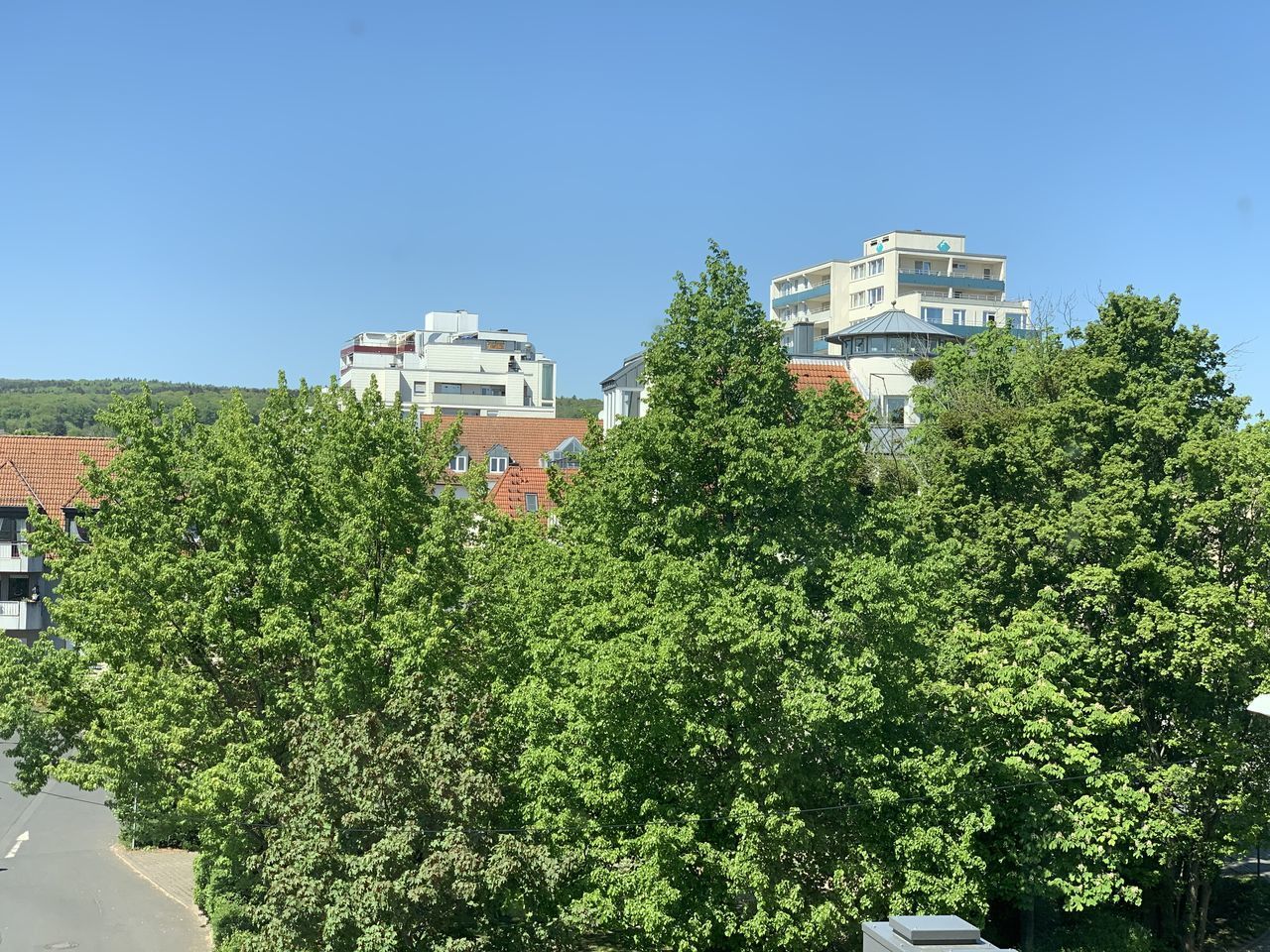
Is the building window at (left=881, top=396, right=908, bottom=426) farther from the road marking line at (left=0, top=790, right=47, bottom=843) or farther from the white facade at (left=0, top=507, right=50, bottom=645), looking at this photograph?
the white facade at (left=0, top=507, right=50, bottom=645)

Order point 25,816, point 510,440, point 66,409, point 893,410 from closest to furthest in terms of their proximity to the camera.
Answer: point 25,816, point 893,410, point 510,440, point 66,409

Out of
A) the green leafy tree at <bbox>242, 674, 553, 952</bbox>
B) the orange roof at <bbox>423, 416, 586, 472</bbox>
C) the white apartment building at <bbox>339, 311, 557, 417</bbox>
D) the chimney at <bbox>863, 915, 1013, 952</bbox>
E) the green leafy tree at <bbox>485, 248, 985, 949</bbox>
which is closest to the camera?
the chimney at <bbox>863, 915, 1013, 952</bbox>

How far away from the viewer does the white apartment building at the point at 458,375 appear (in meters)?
121

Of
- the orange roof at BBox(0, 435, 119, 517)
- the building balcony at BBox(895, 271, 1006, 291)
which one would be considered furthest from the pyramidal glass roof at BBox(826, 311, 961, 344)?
the building balcony at BBox(895, 271, 1006, 291)

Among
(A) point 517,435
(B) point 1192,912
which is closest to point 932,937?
(B) point 1192,912

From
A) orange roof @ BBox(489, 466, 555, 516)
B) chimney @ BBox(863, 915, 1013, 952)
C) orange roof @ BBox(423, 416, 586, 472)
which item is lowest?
chimney @ BBox(863, 915, 1013, 952)

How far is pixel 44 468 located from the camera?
217 ft

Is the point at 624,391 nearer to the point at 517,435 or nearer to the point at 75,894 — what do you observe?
the point at 517,435

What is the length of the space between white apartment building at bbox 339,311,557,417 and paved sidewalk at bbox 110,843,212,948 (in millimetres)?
77445

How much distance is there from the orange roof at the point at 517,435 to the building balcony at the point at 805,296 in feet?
104

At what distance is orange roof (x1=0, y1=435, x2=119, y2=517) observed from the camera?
64000 millimetres

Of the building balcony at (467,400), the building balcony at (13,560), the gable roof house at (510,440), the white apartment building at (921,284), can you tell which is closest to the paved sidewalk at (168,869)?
the building balcony at (13,560)

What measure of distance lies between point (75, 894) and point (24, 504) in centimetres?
3391

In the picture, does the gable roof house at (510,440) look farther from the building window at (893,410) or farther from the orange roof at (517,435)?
the building window at (893,410)
